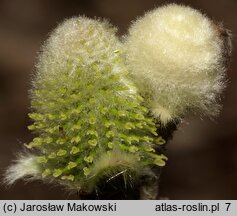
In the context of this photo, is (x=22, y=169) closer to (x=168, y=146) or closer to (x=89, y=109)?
(x=89, y=109)

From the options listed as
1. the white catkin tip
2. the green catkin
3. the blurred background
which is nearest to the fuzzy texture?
the green catkin

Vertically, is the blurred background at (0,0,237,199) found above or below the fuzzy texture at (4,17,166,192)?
above

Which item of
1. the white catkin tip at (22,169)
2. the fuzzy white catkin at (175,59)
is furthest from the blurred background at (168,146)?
the fuzzy white catkin at (175,59)

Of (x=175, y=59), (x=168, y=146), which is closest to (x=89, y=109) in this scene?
(x=175, y=59)

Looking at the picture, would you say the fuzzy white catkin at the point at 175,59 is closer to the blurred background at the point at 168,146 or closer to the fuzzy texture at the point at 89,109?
the fuzzy texture at the point at 89,109

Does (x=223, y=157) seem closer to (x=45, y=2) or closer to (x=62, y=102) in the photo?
(x=45, y=2)

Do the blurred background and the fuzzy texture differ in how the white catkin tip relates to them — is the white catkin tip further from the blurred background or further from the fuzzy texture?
the blurred background
